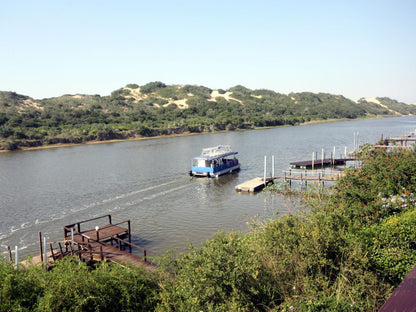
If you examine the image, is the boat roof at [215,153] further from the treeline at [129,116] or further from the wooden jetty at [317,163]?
the treeline at [129,116]

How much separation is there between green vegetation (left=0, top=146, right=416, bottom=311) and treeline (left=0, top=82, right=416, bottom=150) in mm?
76689

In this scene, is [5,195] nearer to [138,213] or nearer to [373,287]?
[138,213]

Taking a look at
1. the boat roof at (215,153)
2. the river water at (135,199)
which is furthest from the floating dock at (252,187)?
the boat roof at (215,153)

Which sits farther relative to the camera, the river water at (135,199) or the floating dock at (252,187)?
the floating dock at (252,187)

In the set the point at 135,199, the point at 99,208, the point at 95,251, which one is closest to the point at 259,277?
the point at 95,251

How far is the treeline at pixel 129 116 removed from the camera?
88438mm

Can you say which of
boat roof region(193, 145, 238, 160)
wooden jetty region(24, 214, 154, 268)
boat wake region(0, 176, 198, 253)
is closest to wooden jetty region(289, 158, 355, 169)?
boat roof region(193, 145, 238, 160)

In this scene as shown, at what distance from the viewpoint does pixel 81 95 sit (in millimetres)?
167625

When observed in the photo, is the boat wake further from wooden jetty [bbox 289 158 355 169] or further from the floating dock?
wooden jetty [bbox 289 158 355 169]

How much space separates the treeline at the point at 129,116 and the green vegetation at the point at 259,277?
76.7m

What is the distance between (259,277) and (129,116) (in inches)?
4769

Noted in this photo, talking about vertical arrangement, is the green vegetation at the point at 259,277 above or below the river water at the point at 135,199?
above

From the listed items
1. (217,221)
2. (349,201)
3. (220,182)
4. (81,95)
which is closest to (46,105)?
(81,95)

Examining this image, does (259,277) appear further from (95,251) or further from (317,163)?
(317,163)
